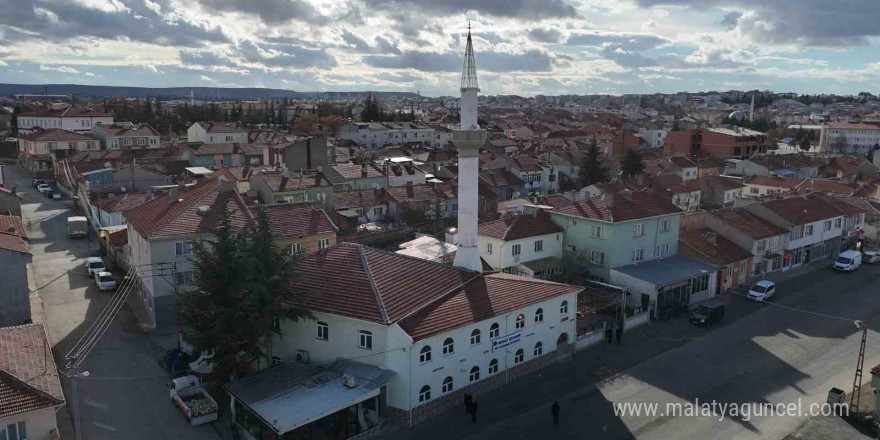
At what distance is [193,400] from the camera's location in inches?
816

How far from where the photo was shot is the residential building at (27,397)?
16688mm

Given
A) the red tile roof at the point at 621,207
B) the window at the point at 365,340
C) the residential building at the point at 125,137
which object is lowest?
the window at the point at 365,340

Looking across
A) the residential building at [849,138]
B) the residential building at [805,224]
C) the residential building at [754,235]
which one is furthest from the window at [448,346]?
the residential building at [849,138]

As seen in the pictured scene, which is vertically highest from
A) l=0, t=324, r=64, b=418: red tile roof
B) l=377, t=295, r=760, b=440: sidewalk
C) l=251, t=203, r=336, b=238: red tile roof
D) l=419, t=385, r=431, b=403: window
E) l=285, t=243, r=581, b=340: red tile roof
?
l=251, t=203, r=336, b=238: red tile roof

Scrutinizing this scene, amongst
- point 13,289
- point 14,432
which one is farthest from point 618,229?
point 13,289

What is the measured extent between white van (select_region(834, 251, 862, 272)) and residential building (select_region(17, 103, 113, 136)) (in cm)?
8788

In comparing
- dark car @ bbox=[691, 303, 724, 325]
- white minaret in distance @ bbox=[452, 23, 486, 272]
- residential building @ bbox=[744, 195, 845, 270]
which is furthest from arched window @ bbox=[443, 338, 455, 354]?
residential building @ bbox=[744, 195, 845, 270]

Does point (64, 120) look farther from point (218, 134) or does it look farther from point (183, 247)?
point (183, 247)

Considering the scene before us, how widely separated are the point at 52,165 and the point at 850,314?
75158mm

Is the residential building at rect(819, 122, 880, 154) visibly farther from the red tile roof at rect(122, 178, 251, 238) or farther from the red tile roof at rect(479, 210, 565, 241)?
the red tile roof at rect(122, 178, 251, 238)

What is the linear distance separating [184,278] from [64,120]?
7673 centimetres

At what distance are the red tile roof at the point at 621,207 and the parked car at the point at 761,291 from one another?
5.42 m

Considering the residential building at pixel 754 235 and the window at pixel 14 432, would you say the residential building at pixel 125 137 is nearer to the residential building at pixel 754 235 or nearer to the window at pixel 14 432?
the residential building at pixel 754 235

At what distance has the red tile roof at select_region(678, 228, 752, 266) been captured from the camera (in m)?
34.1
